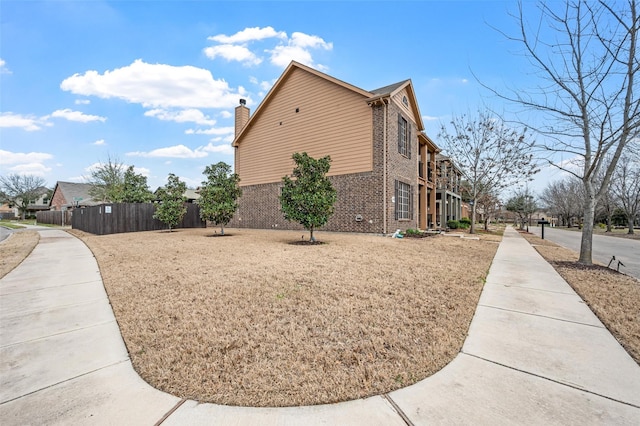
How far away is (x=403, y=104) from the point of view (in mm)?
15648

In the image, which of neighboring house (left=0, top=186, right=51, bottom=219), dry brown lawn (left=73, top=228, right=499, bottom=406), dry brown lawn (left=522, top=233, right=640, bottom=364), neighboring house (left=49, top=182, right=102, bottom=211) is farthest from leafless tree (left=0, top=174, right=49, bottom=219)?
dry brown lawn (left=522, top=233, right=640, bottom=364)

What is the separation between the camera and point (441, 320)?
345cm

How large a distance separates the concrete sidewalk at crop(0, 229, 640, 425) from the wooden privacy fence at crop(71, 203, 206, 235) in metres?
15.2

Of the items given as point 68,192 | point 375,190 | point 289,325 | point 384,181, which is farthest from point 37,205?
point 289,325

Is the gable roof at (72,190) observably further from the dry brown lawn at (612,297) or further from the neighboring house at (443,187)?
the dry brown lawn at (612,297)

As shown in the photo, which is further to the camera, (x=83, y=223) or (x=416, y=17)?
(x=83, y=223)

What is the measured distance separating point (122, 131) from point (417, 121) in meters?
24.2

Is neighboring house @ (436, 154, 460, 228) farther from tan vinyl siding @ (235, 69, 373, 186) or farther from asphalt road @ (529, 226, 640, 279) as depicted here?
tan vinyl siding @ (235, 69, 373, 186)

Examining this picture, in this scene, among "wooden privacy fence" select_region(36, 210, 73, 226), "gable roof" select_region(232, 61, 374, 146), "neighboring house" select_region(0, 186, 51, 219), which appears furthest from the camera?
"neighboring house" select_region(0, 186, 51, 219)

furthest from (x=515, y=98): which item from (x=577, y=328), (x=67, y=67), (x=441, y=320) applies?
(x=67, y=67)

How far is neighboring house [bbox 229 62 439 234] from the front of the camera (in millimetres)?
13102

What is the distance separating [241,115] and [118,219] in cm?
1076

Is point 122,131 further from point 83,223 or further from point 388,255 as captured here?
point 388,255

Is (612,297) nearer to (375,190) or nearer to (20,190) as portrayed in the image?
(375,190)
